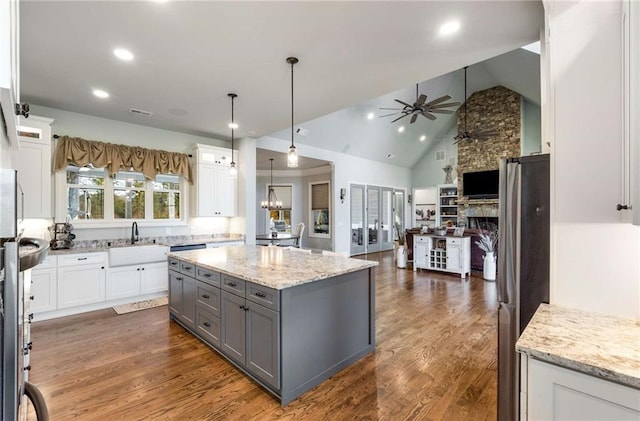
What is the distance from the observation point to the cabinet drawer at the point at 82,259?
3.84 m

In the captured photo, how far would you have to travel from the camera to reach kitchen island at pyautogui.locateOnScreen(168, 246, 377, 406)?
212 centimetres

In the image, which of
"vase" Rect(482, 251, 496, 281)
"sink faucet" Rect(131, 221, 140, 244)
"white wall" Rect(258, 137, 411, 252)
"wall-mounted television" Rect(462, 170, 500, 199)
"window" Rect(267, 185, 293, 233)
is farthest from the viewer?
"window" Rect(267, 185, 293, 233)

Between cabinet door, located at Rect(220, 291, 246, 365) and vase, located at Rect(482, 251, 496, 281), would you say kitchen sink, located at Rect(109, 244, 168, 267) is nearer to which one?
cabinet door, located at Rect(220, 291, 246, 365)

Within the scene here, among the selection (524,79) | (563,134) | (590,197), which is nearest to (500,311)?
(590,197)

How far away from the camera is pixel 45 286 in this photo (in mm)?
3713

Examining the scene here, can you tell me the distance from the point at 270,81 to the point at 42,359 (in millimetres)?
3622

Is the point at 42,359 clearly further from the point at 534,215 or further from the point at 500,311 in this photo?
the point at 534,215

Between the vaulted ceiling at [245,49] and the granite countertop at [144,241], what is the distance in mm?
1995

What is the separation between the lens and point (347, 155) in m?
8.72

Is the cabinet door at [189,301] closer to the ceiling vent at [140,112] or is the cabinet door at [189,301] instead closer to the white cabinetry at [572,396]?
the ceiling vent at [140,112]

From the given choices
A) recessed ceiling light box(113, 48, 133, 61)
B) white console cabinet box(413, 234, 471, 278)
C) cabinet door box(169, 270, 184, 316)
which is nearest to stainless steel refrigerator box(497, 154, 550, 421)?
cabinet door box(169, 270, 184, 316)

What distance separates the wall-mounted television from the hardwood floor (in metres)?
6.14

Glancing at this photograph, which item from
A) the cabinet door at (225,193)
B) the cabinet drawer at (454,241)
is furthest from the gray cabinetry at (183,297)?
the cabinet drawer at (454,241)

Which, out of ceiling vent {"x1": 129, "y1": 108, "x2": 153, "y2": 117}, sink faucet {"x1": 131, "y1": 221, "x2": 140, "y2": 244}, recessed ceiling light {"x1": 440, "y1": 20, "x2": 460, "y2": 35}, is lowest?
sink faucet {"x1": 131, "y1": 221, "x2": 140, "y2": 244}
